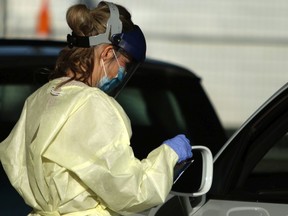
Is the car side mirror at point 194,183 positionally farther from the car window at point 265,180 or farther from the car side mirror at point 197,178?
the car window at point 265,180

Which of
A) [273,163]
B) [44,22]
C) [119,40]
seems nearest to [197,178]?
[273,163]

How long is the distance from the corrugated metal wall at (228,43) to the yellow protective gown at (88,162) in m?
9.02

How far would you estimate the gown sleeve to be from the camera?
2.83m

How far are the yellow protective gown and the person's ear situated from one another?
0.39 feet

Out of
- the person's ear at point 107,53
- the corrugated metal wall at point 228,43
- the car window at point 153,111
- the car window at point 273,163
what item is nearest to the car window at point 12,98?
the car window at point 153,111

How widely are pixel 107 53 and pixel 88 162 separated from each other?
0.38 metres

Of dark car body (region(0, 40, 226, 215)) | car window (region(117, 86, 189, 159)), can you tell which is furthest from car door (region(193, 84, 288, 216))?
car window (region(117, 86, 189, 159))

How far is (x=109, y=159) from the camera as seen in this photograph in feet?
9.27

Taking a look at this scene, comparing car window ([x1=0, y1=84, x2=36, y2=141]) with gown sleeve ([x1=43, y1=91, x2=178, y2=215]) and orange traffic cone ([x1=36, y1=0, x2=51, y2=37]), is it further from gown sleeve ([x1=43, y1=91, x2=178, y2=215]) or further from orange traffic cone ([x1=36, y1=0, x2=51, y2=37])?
orange traffic cone ([x1=36, y1=0, x2=51, y2=37])

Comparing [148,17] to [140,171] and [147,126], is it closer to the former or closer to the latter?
[147,126]

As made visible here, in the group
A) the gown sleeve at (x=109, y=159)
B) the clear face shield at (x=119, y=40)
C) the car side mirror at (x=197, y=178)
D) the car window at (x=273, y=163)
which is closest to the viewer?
the gown sleeve at (x=109, y=159)

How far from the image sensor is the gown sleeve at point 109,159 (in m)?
2.83

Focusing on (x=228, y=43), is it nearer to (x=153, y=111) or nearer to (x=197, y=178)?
(x=153, y=111)

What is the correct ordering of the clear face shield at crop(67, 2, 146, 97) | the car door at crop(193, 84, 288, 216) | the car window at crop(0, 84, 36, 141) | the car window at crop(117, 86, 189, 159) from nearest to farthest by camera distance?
the clear face shield at crop(67, 2, 146, 97)
the car door at crop(193, 84, 288, 216)
the car window at crop(0, 84, 36, 141)
the car window at crop(117, 86, 189, 159)
